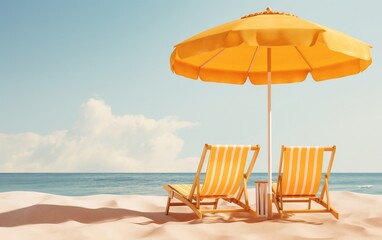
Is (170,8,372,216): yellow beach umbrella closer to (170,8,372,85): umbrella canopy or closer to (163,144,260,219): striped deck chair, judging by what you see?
(170,8,372,85): umbrella canopy

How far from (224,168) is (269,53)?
1.67 metres

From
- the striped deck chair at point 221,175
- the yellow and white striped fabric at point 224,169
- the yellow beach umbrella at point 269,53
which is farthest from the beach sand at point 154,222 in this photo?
the yellow beach umbrella at point 269,53

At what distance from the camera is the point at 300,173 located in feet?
18.6

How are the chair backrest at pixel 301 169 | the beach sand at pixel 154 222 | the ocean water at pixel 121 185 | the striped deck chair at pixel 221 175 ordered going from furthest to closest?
the ocean water at pixel 121 185
the chair backrest at pixel 301 169
the striped deck chair at pixel 221 175
the beach sand at pixel 154 222

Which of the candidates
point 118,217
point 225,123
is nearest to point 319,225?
point 118,217

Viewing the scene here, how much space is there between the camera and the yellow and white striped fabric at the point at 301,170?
5555 millimetres

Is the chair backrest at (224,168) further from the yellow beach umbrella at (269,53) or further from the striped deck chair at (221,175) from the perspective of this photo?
the yellow beach umbrella at (269,53)

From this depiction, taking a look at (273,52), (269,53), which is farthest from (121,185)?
(269,53)

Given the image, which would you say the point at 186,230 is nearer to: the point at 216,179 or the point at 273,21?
the point at 216,179

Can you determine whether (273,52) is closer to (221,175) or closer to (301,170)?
(301,170)

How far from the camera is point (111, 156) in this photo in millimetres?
43656

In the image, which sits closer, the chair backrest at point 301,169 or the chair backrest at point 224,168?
the chair backrest at point 224,168

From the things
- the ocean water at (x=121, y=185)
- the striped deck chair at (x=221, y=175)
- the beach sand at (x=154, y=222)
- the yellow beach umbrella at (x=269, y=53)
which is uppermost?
the yellow beach umbrella at (x=269, y=53)

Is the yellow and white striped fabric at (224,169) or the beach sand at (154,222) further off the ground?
the yellow and white striped fabric at (224,169)
